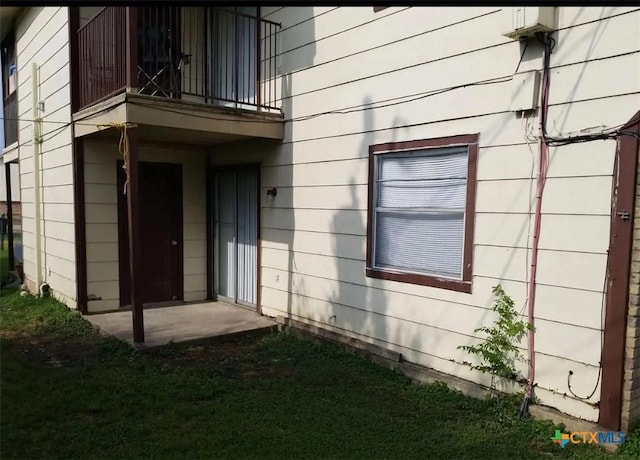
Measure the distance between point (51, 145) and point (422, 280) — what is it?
251 inches

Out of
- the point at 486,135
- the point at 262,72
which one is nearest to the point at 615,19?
the point at 486,135

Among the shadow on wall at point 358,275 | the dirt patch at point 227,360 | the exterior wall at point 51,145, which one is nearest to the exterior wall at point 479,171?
the shadow on wall at point 358,275

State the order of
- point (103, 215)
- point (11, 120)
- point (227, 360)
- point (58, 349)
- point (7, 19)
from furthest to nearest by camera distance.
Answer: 1. point (11, 120)
2. point (7, 19)
3. point (103, 215)
4. point (58, 349)
5. point (227, 360)

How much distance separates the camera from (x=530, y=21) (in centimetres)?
365

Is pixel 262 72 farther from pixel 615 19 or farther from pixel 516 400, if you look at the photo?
pixel 516 400

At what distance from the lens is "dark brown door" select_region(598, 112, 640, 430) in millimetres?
3297

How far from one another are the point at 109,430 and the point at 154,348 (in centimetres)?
190

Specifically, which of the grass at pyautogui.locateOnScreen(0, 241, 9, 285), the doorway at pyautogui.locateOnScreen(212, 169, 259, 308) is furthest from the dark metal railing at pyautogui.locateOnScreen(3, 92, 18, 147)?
the doorway at pyautogui.locateOnScreen(212, 169, 259, 308)

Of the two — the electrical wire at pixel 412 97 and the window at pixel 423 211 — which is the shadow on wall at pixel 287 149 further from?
the window at pixel 423 211

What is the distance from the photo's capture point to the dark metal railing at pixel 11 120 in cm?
1028

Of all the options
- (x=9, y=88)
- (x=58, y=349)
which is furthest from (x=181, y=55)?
(x=9, y=88)

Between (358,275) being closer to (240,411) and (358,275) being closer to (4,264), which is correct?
(240,411)

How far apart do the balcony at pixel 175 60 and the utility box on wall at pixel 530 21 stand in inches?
129

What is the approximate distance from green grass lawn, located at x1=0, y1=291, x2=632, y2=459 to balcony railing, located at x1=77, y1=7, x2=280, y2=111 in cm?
300
